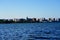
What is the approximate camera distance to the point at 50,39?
4347 centimetres

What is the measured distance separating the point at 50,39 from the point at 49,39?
0.64ft

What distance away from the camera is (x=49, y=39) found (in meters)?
43.5
